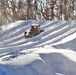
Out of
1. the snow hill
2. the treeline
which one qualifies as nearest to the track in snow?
the snow hill

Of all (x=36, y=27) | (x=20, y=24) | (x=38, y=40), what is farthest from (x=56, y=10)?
(x=38, y=40)

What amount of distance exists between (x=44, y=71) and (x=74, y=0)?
5.92 meters

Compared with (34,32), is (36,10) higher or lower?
lower

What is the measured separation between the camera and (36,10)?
8062mm

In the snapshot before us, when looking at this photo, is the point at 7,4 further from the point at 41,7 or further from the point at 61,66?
the point at 61,66

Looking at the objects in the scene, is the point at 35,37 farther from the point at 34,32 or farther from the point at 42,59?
the point at 42,59

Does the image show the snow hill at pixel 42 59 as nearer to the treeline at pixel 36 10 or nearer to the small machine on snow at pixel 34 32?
the small machine on snow at pixel 34 32

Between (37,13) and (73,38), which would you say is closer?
(73,38)

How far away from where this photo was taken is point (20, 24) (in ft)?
12.9

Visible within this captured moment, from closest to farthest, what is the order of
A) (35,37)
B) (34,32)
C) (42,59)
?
(42,59), (35,37), (34,32)

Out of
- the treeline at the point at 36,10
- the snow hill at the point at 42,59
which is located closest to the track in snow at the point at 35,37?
the snow hill at the point at 42,59

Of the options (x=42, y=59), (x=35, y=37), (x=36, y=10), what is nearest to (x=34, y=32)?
(x=35, y=37)

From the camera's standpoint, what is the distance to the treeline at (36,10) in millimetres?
7461

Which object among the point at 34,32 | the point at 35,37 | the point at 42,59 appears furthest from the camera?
the point at 34,32
